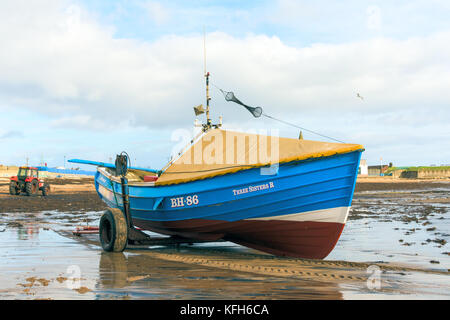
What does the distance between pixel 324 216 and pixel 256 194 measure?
143cm

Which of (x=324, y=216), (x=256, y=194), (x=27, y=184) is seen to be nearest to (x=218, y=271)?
(x=256, y=194)

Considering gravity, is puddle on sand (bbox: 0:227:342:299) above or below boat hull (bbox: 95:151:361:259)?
below

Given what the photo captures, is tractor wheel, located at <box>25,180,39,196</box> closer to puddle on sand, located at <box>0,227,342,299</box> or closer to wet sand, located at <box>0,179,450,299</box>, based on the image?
wet sand, located at <box>0,179,450,299</box>

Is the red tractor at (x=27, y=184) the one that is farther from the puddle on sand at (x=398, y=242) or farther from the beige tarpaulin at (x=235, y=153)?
the beige tarpaulin at (x=235, y=153)

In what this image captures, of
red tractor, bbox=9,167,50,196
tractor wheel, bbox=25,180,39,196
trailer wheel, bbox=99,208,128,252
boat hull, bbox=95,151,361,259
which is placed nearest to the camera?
boat hull, bbox=95,151,361,259

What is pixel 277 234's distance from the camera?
9.88 m

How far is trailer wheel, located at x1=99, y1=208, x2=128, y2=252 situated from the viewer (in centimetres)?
1031

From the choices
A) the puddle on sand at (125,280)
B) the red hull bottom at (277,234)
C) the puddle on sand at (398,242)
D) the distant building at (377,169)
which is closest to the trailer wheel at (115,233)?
the puddle on sand at (125,280)

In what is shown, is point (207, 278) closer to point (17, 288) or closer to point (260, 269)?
point (260, 269)

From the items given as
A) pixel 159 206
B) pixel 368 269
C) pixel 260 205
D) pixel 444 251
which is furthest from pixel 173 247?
pixel 444 251

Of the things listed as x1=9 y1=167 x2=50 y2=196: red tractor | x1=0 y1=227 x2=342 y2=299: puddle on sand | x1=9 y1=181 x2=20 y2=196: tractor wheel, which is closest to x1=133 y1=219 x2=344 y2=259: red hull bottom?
x1=0 y1=227 x2=342 y2=299: puddle on sand

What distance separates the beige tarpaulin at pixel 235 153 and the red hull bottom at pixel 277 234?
1154mm

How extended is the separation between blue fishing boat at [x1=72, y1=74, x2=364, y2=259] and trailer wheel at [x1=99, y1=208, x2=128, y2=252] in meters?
0.02
